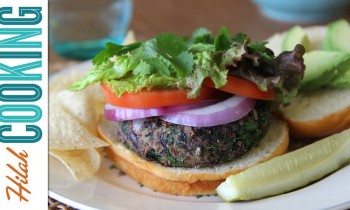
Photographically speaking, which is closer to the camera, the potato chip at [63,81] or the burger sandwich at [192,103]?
the burger sandwich at [192,103]

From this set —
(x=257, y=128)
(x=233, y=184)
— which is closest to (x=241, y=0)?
(x=257, y=128)

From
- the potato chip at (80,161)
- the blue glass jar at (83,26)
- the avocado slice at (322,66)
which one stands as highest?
the blue glass jar at (83,26)

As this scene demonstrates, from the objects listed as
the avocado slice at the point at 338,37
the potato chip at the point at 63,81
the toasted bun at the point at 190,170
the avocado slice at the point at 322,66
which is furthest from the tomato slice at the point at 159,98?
the avocado slice at the point at 338,37

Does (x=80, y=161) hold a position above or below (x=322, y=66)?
below

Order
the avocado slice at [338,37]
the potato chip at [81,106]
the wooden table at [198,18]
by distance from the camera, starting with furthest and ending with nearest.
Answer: the wooden table at [198,18] → the avocado slice at [338,37] → the potato chip at [81,106]

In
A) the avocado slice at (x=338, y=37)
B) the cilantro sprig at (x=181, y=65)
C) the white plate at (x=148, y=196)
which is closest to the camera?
the white plate at (x=148, y=196)

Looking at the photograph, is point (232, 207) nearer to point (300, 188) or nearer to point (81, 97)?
point (300, 188)

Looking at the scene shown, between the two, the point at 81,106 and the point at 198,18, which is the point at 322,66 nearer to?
the point at 81,106

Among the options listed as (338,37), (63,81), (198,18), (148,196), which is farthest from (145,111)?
(198,18)

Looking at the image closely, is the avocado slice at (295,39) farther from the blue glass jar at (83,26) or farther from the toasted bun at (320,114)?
the blue glass jar at (83,26)
